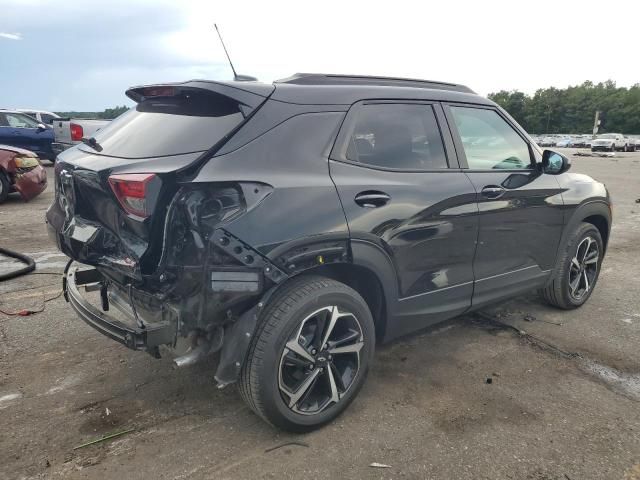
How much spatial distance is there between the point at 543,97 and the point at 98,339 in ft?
381

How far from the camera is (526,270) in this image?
12.7 feet

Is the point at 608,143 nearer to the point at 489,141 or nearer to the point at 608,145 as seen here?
the point at 608,145

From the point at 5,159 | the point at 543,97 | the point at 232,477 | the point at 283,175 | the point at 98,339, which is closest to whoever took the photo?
the point at 232,477

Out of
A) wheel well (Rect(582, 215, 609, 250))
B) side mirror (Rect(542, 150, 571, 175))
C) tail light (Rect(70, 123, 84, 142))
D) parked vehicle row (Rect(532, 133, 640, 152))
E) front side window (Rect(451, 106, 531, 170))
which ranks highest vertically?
front side window (Rect(451, 106, 531, 170))

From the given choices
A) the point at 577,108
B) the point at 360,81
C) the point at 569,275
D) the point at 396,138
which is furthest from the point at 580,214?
the point at 577,108

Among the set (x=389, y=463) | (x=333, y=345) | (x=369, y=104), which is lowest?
(x=389, y=463)

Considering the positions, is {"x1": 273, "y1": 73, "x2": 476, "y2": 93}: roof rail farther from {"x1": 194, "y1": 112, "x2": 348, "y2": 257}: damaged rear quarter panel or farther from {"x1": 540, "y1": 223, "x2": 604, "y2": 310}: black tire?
{"x1": 540, "y1": 223, "x2": 604, "y2": 310}: black tire

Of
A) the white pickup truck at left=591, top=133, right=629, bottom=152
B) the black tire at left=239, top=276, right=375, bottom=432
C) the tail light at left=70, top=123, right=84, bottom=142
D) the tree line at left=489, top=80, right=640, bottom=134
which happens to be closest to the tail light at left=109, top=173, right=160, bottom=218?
the black tire at left=239, top=276, right=375, bottom=432

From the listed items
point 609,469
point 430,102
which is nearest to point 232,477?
point 609,469

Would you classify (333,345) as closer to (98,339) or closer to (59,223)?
(59,223)

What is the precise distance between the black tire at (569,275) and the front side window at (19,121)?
16.2 m

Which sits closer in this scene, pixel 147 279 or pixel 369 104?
pixel 147 279

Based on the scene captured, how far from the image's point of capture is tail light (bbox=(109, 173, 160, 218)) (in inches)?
90.0

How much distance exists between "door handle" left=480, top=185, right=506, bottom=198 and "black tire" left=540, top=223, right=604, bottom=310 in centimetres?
117
